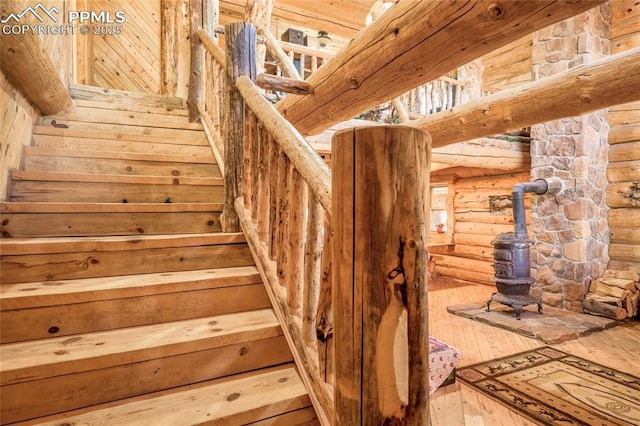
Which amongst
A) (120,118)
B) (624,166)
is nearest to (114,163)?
(120,118)

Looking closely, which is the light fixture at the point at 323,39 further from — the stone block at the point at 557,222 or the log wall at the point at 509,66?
the stone block at the point at 557,222

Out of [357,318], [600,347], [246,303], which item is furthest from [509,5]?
[600,347]

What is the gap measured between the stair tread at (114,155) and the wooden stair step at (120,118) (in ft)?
2.29

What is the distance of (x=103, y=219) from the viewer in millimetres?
2139

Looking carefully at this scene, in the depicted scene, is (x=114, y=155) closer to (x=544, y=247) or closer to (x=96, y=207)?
(x=96, y=207)

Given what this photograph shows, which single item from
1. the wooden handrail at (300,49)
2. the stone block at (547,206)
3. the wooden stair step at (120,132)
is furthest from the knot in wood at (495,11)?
the stone block at (547,206)

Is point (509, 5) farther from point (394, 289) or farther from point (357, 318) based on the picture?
point (357, 318)

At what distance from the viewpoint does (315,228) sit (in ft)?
4.32

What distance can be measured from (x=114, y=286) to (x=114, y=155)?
141 cm

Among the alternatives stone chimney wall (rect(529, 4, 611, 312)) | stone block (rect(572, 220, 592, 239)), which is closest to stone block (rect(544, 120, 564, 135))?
stone chimney wall (rect(529, 4, 611, 312))

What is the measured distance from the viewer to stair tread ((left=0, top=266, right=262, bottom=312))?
4.85ft

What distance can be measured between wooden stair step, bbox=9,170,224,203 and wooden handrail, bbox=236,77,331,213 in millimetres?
876

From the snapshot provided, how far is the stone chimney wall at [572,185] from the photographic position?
488cm

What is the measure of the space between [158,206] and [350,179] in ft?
5.73
